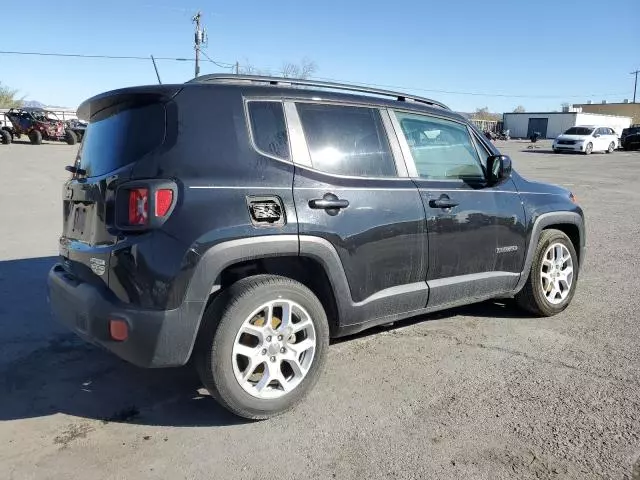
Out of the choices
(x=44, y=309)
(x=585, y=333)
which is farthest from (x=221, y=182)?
(x=585, y=333)

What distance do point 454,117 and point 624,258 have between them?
166 inches

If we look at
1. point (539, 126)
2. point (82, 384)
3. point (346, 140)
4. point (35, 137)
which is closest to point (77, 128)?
point (35, 137)

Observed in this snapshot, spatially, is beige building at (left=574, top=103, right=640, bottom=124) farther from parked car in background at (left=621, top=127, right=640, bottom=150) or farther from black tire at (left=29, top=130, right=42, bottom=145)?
black tire at (left=29, top=130, right=42, bottom=145)

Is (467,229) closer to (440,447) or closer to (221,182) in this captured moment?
(440,447)

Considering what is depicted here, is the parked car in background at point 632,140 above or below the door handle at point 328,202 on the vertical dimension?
above

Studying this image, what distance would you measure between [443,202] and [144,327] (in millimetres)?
2231

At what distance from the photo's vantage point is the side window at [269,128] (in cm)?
324

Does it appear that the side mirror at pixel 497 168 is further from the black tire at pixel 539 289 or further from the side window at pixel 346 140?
the side window at pixel 346 140

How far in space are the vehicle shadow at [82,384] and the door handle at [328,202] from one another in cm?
135

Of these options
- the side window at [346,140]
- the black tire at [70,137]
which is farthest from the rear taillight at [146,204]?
the black tire at [70,137]

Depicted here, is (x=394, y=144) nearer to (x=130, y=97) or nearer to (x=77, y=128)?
(x=130, y=97)

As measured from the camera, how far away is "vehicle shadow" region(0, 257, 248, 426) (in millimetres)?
3281

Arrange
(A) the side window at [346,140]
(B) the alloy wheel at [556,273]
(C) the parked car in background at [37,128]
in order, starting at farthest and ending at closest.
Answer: (C) the parked car in background at [37,128], (B) the alloy wheel at [556,273], (A) the side window at [346,140]

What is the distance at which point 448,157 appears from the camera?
4.25 metres
